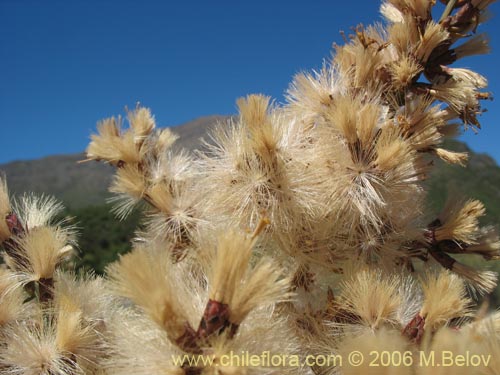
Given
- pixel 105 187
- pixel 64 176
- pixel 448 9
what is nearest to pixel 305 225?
pixel 448 9

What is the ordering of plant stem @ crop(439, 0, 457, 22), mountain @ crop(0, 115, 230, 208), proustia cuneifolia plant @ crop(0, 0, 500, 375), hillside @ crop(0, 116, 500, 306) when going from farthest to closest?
mountain @ crop(0, 115, 230, 208) → hillside @ crop(0, 116, 500, 306) → plant stem @ crop(439, 0, 457, 22) → proustia cuneifolia plant @ crop(0, 0, 500, 375)

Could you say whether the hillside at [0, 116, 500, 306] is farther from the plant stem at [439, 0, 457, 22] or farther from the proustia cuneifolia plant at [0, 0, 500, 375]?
the plant stem at [439, 0, 457, 22]

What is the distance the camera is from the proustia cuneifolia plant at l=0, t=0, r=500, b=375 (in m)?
1.29

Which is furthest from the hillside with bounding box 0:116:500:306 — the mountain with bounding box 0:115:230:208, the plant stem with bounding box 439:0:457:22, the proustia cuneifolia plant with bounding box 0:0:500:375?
the plant stem with bounding box 439:0:457:22

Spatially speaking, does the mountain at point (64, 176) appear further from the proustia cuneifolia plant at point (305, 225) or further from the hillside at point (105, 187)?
the proustia cuneifolia plant at point (305, 225)

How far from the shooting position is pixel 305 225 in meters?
1.62

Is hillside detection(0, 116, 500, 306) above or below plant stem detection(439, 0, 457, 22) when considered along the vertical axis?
above

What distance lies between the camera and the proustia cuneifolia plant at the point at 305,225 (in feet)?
4.25

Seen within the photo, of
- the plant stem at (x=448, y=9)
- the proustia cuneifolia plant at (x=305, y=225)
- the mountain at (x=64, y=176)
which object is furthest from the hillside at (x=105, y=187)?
the plant stem at (x=448, y=9)

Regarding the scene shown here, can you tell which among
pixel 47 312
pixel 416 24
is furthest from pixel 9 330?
pixel 416 24

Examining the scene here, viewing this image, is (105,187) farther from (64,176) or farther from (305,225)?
(64,176)

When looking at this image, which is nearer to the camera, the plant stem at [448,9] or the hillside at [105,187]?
the plant stem at [448,9]

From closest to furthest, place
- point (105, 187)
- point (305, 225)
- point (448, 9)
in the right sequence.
A: point (305, 225) → point (448, 9) → point (105, 187)

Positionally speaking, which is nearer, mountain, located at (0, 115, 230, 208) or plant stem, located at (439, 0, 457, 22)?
plant stem, located at (439, 0, 457, 22)
